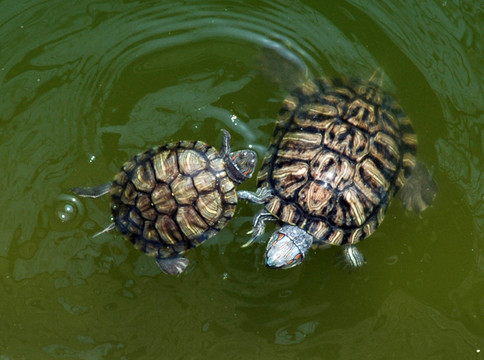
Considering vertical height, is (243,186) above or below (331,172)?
below

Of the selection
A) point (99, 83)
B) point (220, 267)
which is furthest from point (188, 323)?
point (99, 83)

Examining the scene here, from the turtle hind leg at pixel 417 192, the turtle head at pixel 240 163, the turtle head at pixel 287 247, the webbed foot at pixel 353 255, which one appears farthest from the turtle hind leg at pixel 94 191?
the turtle hind leg at pixel 417 192

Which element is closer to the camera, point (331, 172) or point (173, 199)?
point (173, 199)

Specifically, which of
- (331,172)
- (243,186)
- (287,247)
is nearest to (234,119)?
(243,186)

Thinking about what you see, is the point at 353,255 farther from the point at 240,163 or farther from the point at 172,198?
the point at 172,198

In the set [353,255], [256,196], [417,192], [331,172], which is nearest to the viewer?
[331,172]

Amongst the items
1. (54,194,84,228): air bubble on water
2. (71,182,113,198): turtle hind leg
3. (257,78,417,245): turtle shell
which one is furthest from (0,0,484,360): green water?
(257,78,417,245): turtle shell
